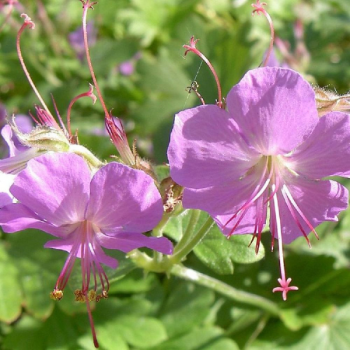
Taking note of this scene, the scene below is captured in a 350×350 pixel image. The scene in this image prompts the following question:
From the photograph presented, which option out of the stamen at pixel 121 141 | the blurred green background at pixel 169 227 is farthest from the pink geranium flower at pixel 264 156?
the blurred green background at pixel 169 227

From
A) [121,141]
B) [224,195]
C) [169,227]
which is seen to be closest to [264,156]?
[224,195]

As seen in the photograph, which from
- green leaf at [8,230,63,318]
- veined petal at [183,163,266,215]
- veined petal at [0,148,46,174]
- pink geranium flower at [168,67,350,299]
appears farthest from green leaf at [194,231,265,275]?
green leaf at [8,230,63,318]

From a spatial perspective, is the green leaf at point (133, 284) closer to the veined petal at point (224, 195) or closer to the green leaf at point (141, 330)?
the green leaf at point (141, 330)

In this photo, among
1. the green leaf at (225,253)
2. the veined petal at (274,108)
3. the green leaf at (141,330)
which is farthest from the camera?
the green leaf at (141,330)

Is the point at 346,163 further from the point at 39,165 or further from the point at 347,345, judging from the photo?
the point at 347,345

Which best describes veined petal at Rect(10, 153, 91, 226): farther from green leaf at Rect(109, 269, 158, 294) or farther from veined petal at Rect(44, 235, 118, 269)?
green leaf at Rect(109, 269, 158, 294)

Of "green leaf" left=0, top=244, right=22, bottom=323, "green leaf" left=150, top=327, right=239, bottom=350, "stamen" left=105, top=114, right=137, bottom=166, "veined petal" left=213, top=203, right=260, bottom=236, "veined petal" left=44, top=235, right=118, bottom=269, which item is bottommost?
"green leaf" left=150, top=327, right=239, bottom=350
